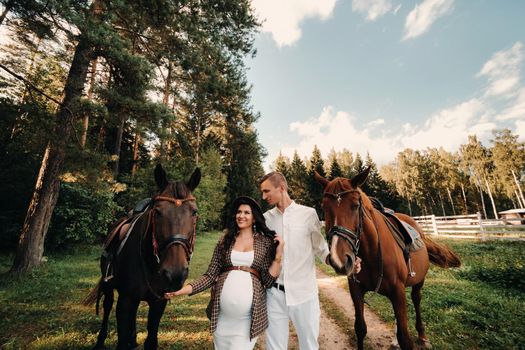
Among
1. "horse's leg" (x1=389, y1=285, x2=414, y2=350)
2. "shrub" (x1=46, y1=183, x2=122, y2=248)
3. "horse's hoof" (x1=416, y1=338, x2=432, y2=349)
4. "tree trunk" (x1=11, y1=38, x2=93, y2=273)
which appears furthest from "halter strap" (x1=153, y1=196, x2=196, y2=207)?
"shrub" (x1=46, y1=183, x2=122, y2=248)

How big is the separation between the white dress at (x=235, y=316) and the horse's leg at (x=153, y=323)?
1.47m

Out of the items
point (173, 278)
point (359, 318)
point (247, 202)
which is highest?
point (247, 202)

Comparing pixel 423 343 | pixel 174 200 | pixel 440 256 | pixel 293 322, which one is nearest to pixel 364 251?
pixel 293 322

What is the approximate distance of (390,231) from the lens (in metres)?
3.72

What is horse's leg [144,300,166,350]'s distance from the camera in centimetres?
309

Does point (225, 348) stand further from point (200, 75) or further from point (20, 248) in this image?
point (20, 248)

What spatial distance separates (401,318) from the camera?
3.05 meters

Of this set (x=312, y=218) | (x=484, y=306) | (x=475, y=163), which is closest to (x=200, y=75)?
(x=312, y=218)

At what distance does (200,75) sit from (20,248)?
27.1ft

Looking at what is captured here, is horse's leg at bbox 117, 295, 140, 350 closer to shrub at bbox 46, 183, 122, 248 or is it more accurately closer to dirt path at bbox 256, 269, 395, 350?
dirt path at bbox 256, 269, 395, 350

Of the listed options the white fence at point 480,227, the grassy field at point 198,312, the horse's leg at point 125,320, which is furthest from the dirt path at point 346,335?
the white fence at point 480,227

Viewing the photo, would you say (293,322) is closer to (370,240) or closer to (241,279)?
(241,279)

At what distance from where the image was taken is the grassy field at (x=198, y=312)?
4.02m

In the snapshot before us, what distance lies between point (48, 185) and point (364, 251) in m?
9.65
